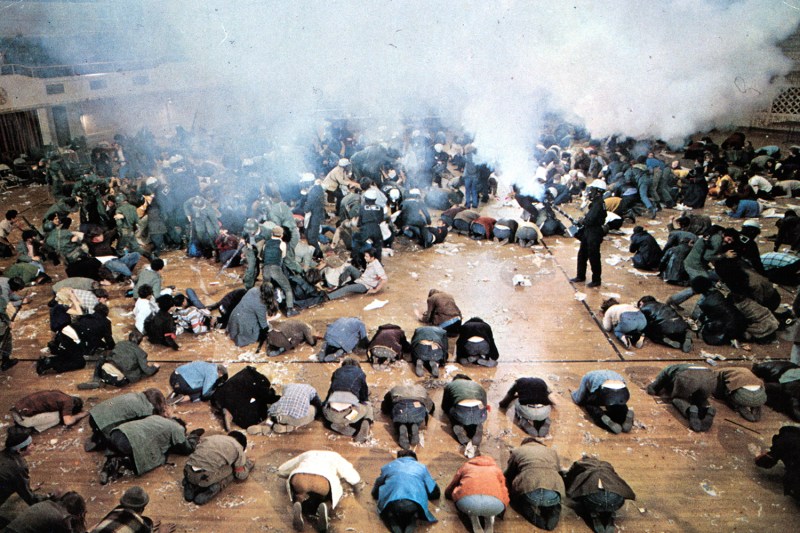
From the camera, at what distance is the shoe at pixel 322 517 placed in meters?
4.32

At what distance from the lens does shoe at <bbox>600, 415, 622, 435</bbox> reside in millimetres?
5453

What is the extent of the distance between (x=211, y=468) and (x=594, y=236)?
5.86m

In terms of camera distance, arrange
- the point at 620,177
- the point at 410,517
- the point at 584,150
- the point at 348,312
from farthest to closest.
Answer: the point at 584,150
the point at 620,177
the point at 348,312
the point at 410,517

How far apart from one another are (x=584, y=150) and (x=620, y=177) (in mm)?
3525

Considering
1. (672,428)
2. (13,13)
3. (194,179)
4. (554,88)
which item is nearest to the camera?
(672,428)

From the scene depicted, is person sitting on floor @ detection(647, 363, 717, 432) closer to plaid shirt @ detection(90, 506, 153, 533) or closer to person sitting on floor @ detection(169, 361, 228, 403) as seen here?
person sitting on floor @ detection(169, 361, 228, 403)

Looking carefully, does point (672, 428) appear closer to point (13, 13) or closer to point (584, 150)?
point (584, 150)

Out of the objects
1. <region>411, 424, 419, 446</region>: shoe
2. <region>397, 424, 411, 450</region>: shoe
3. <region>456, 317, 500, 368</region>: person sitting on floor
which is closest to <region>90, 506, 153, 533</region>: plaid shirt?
<region>397, 424, 411, 450</region>: shoe

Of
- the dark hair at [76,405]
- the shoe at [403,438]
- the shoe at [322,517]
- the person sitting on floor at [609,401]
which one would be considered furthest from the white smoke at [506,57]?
the shoe at [322,517]

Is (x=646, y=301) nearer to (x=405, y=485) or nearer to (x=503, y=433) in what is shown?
(x=503, y=433)

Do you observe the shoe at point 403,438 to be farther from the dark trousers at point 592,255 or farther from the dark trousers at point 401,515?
the dark trousers at point 592,255

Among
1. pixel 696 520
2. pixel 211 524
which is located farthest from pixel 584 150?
pixel 211 524

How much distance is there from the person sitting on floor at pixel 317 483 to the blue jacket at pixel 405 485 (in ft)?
1.02

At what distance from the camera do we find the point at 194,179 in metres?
10.7
